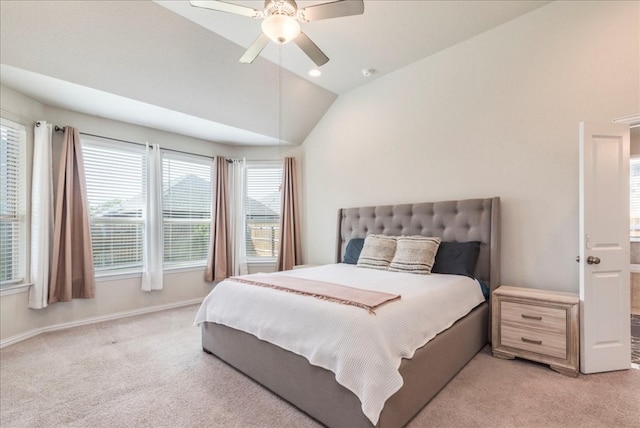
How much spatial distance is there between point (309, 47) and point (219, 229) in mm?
3503

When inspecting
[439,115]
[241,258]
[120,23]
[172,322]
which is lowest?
[172,322]

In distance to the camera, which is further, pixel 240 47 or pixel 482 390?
pixel 240 47

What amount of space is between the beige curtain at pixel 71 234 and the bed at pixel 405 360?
203 centimetres

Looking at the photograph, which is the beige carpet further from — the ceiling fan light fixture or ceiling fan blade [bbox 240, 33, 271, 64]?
ceiling fan blade [bbox 240, 33, 271, 64]

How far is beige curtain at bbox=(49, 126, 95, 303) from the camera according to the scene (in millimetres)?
3645

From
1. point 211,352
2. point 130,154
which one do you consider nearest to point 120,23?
point 130,154

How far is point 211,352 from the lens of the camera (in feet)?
9.63

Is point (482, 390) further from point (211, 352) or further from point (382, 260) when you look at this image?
point (211, 352)

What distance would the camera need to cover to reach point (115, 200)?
4262 millimetres

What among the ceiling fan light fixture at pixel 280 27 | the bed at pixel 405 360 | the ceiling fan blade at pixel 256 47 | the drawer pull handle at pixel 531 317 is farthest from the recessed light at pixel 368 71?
the drawer pull handle at pixel 531 317

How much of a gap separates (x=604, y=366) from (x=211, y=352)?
3329 mm

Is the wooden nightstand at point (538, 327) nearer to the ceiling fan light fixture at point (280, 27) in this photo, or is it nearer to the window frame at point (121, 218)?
the ceiling fan light fixture at point (280, 27)

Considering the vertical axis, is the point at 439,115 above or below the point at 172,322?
above

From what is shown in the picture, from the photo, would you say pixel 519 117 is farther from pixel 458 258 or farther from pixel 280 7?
pixel 280 7
